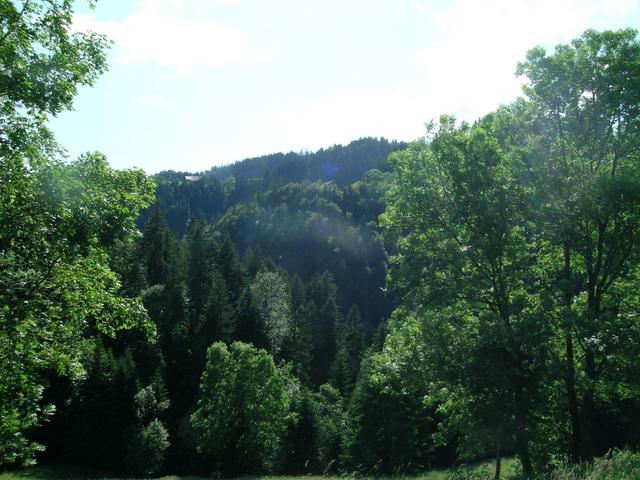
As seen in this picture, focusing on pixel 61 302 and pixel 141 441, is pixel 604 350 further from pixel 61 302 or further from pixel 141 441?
pixel 141 441

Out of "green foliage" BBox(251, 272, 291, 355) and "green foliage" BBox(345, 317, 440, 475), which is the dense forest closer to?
"green foliage" BBox(345, 317, 440, 475)

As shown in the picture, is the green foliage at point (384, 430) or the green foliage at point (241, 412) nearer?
the green foliage at point (384, 430)

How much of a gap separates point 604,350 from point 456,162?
7301mm

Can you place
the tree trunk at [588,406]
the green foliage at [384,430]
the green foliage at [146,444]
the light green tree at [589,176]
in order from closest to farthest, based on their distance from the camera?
the light green tree at [589,176]
the tree trunk at [588,406]
the green foliage at [384,430]
the green foliage at [146,444]

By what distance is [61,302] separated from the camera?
11.6 metres

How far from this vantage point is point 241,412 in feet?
152

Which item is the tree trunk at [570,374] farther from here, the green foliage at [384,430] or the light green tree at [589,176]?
the green foliage at [384,430]

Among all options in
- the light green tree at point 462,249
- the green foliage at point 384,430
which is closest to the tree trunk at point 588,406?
the light green tree at point 462,249

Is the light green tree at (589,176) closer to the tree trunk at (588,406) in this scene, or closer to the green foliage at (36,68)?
the tree trunk at (588,406)

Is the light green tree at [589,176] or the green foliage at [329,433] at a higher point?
the light green tree at [589,176]

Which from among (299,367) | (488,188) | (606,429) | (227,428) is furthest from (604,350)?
(299,367)

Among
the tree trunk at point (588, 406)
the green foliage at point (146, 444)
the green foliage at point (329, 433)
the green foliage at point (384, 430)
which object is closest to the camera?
the tree trunk at point (588, 406)

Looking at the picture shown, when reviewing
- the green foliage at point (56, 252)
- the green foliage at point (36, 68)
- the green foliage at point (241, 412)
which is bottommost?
the green foliage at point (241, 412)

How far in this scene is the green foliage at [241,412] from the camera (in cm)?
4494
